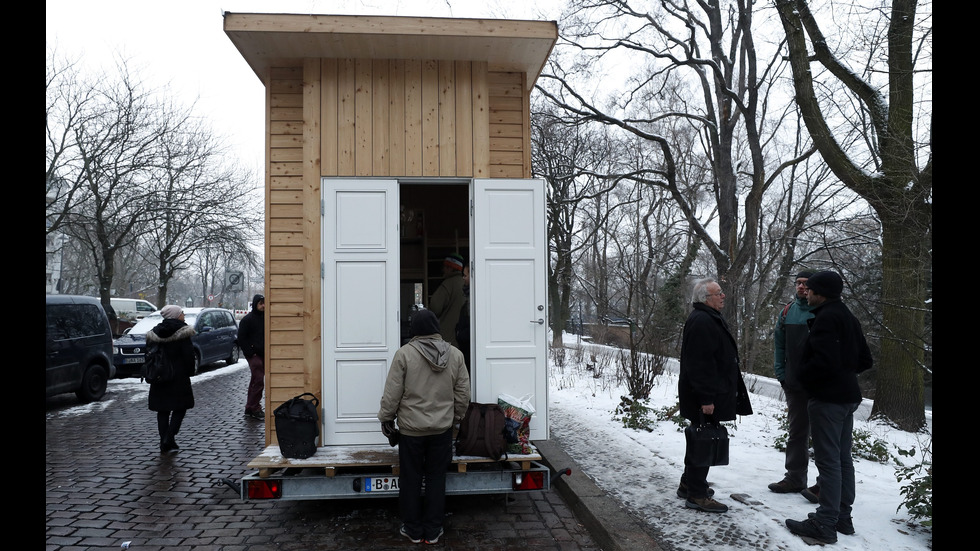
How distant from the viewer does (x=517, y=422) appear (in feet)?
17.1

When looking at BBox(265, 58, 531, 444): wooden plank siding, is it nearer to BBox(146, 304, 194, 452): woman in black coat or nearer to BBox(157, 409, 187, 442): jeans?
BBox(146, 304, 194, 452): woman in black coat

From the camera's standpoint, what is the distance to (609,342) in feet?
64.1

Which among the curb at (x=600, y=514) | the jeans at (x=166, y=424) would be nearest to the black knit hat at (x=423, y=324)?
the curb at (x=600, y=514)

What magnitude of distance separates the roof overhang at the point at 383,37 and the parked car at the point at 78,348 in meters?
7.10

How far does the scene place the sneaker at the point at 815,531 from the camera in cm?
408

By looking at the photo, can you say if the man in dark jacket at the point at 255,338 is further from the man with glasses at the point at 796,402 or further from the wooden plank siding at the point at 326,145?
the man with glasses at the point at 796,402

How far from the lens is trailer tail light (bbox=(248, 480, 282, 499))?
464 centimetres

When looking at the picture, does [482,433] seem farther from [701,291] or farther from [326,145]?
[326,145]

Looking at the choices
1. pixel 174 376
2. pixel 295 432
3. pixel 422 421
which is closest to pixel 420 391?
pixel 422 421

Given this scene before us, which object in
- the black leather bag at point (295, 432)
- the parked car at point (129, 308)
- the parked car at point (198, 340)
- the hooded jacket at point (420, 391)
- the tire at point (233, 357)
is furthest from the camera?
the parked car at point (129, 308)

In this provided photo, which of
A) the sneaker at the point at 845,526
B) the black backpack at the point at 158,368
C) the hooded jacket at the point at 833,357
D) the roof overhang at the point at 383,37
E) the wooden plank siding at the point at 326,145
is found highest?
the roof overhang at the point at 383,37

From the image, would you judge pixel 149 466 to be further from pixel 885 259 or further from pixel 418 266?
pixel 885 259
